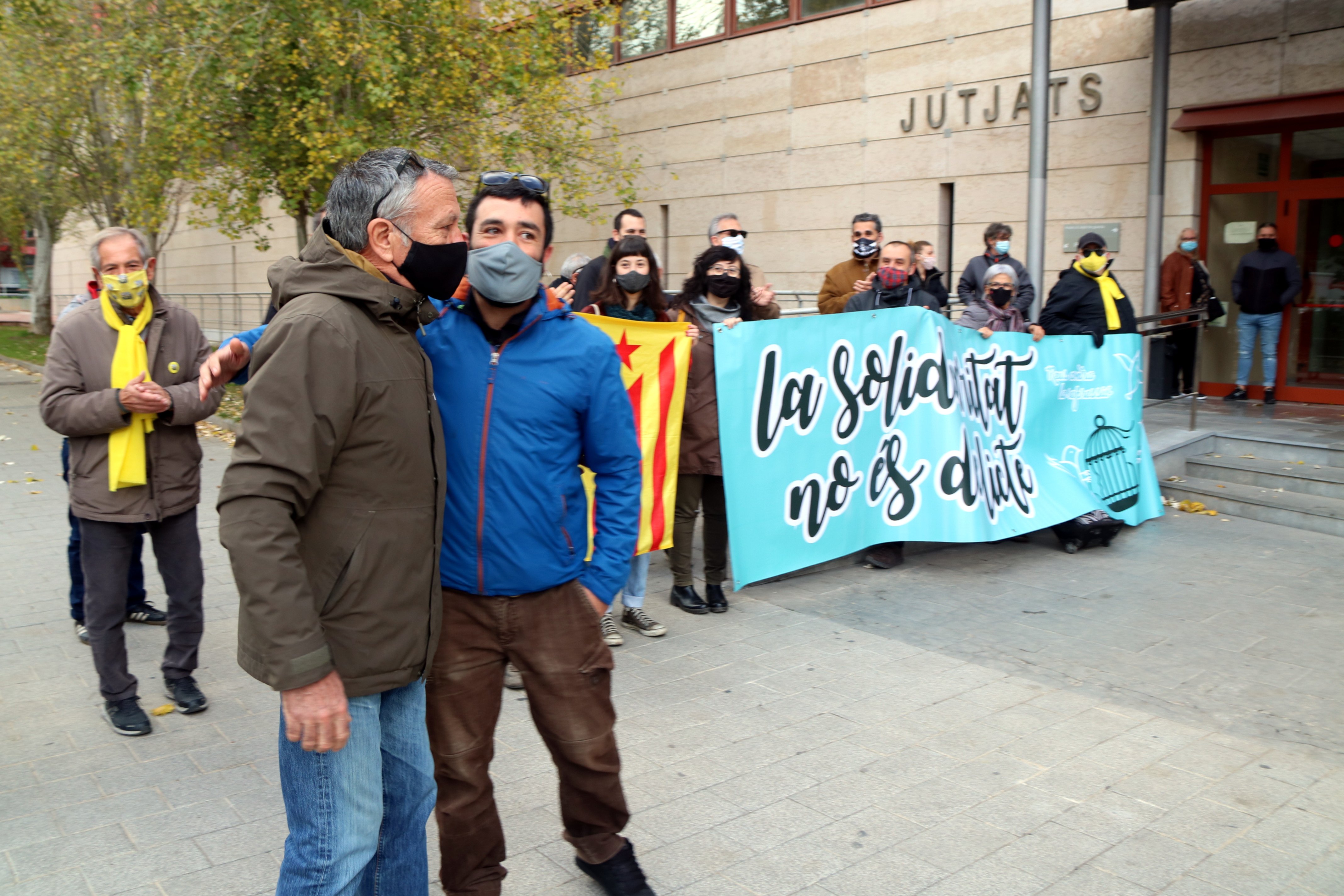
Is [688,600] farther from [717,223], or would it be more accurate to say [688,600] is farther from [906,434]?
[717,223]

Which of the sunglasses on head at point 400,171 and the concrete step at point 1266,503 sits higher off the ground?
the sunglasses on head at point 400,171

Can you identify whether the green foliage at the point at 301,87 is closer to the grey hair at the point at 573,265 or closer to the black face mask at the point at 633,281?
the grey hair at the point at 573,265

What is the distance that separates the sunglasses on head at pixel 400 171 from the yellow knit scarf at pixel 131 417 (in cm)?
253

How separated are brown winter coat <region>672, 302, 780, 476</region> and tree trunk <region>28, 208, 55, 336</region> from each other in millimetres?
28282

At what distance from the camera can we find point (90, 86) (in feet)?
60.8

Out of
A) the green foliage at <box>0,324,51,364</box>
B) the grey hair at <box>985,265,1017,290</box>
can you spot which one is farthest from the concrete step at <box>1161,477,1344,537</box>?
the green foliage at <box>0,324,51,364</box>

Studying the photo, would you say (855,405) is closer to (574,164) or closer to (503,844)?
(503,844)

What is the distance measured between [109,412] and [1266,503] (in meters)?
8.03

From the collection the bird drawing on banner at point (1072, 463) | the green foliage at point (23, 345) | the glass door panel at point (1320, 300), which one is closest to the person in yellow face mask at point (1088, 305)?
the bird drawing on banner at point (1072, 463)

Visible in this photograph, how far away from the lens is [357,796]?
2324 mm

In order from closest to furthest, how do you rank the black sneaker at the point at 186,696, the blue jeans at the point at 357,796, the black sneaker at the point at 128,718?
the blue jeans at the point at 357,796, the black sneaker at the point at 128,718, the black sneaker at the point at 186,696

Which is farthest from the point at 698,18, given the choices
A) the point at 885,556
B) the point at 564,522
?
the point at 564,522

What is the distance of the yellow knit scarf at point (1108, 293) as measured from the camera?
8.37m

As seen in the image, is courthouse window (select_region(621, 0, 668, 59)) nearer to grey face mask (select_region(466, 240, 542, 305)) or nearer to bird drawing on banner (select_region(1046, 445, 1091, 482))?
bird drawing on banner (select_region(1046, 445, 1091, 482))
